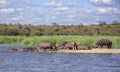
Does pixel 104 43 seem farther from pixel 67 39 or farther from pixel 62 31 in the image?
pixel 62 31

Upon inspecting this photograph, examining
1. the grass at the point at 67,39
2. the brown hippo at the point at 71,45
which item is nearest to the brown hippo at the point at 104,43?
the grass at the point at 67,39

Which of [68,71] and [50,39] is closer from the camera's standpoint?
[68,71]

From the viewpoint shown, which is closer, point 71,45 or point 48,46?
point 48,46

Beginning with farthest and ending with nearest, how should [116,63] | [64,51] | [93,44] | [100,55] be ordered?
[93,44] < [64,51] < [100,55] < [116,63]

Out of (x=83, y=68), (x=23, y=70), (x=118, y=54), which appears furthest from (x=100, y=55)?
(x=23, y=70)

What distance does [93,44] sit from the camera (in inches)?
1764

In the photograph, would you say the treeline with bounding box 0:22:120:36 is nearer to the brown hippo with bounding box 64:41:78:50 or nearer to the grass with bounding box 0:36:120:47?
the grass with bounding box 0:36:120:47

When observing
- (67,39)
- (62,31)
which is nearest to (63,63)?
(67,39)

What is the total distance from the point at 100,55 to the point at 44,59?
522 cm

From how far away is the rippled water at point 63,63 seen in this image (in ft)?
82.3

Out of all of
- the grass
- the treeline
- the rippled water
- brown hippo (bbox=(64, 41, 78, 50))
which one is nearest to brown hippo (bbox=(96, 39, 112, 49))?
the grass

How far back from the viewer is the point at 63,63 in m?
29.2

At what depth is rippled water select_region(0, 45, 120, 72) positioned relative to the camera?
25.1 metres

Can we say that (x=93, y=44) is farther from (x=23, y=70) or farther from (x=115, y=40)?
(x=23, y=70)
